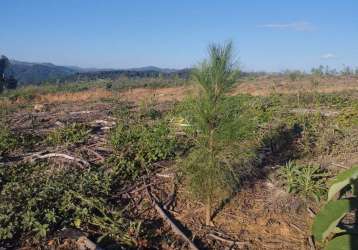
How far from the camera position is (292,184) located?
600 centimetres

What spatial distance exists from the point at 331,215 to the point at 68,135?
6845 millimetres

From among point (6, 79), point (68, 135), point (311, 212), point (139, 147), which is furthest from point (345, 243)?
point (6, 79)

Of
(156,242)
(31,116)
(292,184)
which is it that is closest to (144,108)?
(31,116)

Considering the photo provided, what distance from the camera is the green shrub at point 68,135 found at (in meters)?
8.26

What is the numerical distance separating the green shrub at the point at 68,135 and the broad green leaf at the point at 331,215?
20.4 feet

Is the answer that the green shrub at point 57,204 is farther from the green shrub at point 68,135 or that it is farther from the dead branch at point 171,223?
the green shrub at point 68,135

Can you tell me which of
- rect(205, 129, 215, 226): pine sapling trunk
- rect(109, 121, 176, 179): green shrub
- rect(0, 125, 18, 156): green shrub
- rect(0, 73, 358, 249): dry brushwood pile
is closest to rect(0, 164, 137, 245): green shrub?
rect(0, 73, 358, 249): dry brushwood pile

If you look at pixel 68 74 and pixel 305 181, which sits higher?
pixel 305 181

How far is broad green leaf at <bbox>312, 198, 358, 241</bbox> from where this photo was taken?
2385 millimetres

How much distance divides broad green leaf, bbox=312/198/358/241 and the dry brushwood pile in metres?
2.48

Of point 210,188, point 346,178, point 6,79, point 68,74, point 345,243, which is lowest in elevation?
point 68,74

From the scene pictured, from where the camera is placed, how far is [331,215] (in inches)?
95.9

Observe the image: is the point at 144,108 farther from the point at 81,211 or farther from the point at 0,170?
the point at 81,211

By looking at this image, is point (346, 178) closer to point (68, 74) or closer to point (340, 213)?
point (340, 213)
